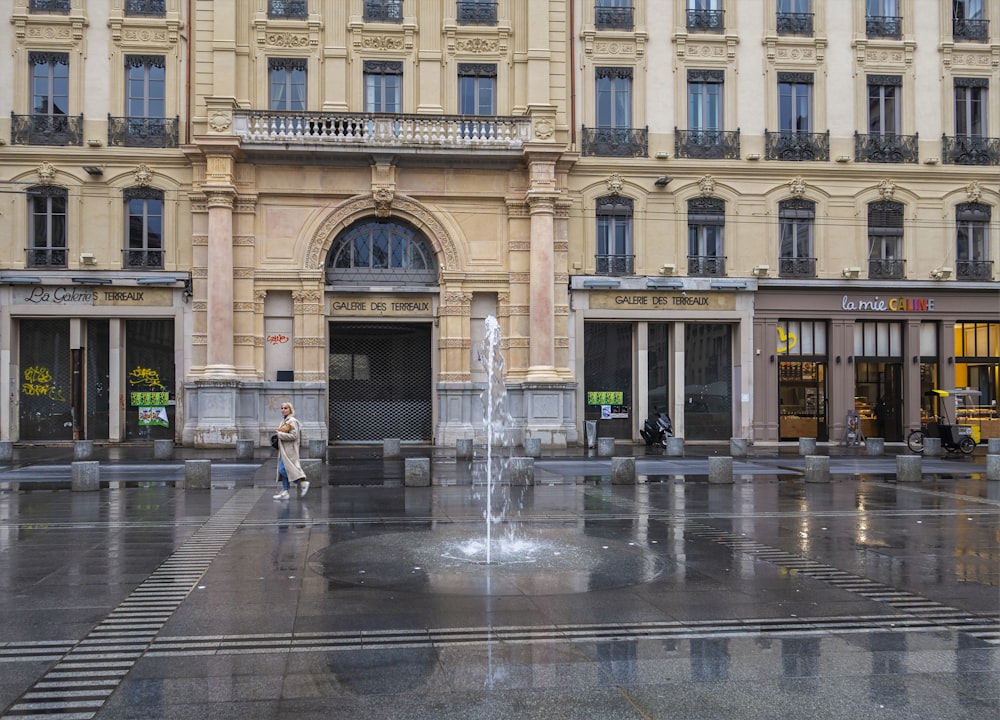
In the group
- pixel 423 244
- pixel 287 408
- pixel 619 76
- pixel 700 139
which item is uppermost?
pixel 619 76

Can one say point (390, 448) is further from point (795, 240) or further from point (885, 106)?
point (885, 106)

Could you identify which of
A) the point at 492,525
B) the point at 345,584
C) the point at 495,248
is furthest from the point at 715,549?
the point at 495,248

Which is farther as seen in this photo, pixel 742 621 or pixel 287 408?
pixel 287 408

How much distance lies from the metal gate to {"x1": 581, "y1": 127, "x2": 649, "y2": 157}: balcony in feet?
25.4

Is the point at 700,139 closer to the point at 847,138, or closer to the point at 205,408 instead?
the point at 847,138

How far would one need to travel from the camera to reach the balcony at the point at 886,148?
3005 cm

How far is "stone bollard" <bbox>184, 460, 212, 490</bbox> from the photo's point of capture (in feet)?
54.0

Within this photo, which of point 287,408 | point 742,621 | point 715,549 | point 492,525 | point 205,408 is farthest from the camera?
point 205,408

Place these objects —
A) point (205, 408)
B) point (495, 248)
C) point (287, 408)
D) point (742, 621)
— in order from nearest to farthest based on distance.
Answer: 1. point (742, 621)
2. point (287, 408)
3. point (205, 408)
4. point (495, 248)

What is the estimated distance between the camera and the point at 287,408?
1571cm

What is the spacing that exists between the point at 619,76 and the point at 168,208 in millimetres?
14628

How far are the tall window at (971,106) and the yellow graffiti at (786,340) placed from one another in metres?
8.67

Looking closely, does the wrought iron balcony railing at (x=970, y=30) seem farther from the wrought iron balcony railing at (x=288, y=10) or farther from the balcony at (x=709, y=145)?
the wrought iron balcony railing at (x=288, y=10)


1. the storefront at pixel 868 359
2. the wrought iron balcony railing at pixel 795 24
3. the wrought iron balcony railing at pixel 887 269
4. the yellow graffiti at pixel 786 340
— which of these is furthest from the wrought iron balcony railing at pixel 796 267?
the wrought iron balcony railing at pixel 795 24
